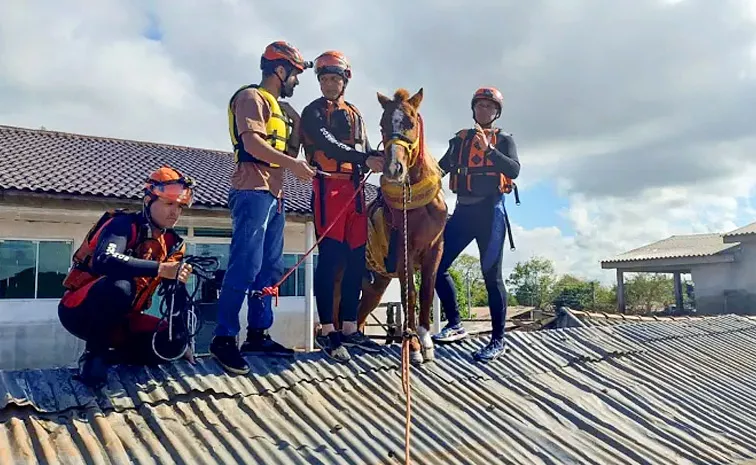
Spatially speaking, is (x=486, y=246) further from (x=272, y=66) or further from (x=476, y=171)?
(x=272, y=66)

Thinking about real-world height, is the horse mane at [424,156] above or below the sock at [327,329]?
above

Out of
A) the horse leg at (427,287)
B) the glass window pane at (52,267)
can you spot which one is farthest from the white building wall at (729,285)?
the glass window pane at (52,267)

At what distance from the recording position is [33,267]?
1104cm

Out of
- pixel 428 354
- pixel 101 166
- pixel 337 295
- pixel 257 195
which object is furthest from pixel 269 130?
pixel 101 166

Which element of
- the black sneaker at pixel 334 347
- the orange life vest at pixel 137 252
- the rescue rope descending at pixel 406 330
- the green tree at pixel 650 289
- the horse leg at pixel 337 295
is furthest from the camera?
the green tree at pixel 650 289

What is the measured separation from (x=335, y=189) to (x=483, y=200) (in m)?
1.58

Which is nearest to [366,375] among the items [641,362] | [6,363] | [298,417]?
[298,417]

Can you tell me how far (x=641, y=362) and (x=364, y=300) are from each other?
300cm

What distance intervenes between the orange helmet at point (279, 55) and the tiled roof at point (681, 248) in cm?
1949

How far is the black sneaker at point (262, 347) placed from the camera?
15.9ft

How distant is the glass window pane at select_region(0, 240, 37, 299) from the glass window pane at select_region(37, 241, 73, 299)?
12cm

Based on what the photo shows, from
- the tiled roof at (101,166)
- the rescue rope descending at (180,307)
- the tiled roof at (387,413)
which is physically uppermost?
the tiled roof at (101,166)

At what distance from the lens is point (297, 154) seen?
5285 millimetres

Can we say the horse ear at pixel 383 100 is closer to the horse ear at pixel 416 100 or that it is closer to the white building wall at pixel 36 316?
the horse ear at pixel 416 100
